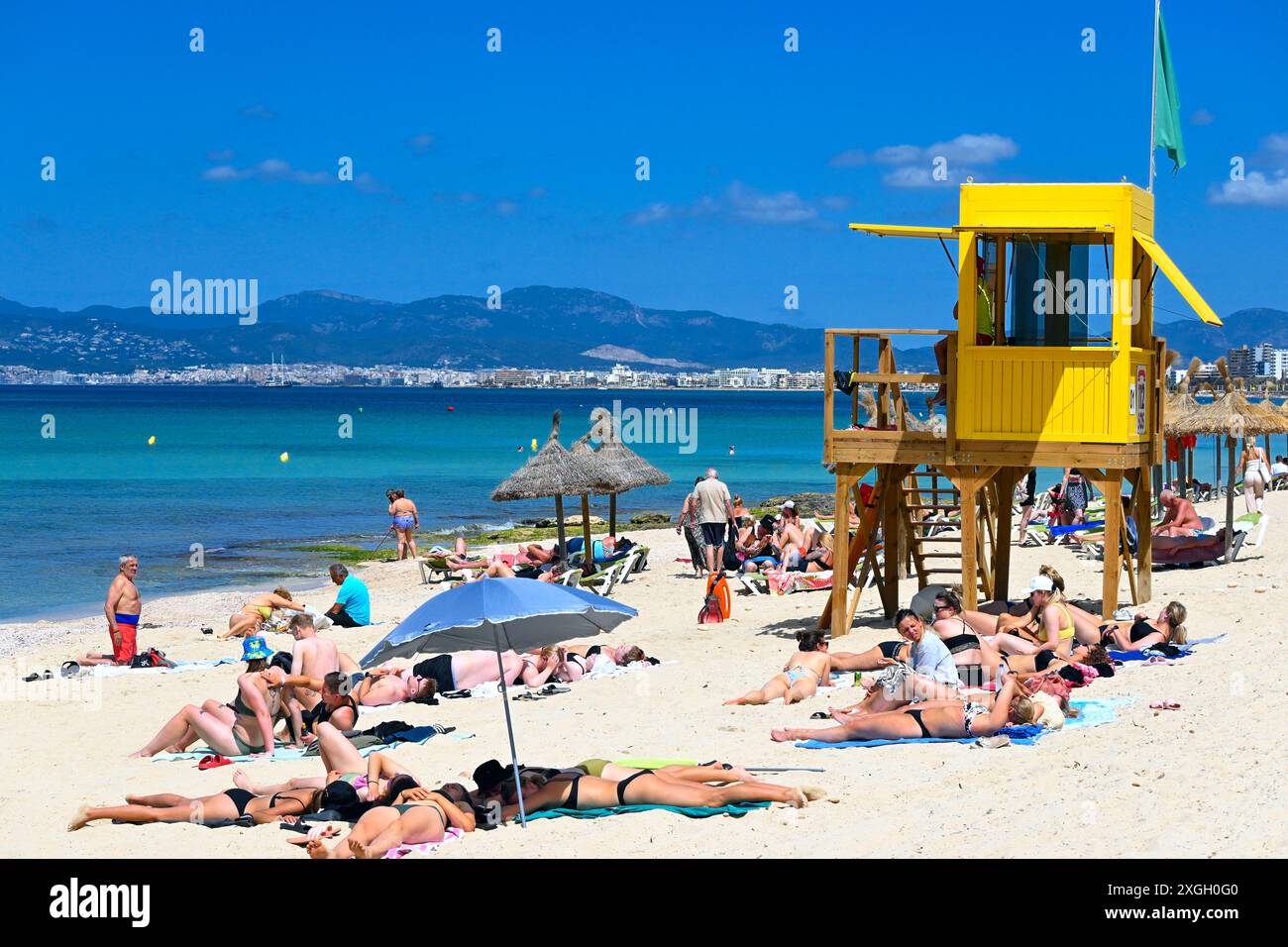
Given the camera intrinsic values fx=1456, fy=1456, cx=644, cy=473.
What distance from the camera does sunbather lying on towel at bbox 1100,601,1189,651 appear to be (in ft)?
38.1

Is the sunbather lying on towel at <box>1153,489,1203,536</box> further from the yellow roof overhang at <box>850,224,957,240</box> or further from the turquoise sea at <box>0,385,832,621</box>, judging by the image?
the turquoise sea at <box>0,385,832,621</box>

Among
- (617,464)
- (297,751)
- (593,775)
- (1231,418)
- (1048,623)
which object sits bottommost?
(297,751)

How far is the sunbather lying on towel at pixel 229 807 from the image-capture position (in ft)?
26.5

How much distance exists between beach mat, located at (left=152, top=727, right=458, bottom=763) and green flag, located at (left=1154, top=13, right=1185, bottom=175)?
9786mm

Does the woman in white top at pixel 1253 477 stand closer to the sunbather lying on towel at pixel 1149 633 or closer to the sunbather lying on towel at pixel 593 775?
the sunbather lying on towel at pixel 1149 633

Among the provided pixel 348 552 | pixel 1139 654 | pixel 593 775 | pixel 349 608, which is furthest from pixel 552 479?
pixel 593 775

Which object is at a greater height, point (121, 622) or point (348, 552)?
point (121, 622)

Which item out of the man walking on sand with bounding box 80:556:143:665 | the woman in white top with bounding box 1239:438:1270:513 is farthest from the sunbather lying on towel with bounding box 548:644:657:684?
the woman in white top with bounding box 1239:438:1270:513

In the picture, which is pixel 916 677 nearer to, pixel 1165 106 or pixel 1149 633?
pixel 1149 633

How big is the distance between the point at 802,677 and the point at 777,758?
183cm

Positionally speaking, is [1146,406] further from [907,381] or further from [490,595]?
[490,595]

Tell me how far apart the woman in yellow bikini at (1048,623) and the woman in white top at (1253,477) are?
13.0m

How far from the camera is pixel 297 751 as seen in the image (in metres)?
10.1
